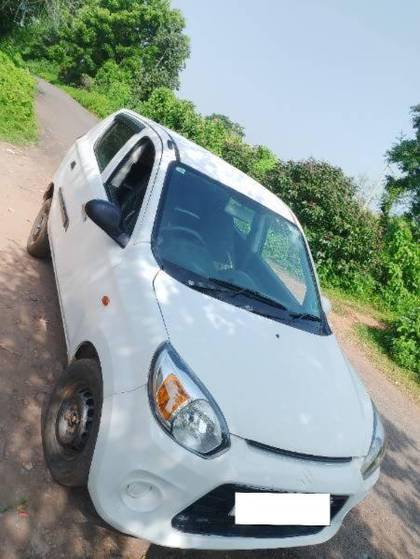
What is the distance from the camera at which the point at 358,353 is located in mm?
8328

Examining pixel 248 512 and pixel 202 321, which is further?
pixel 202 321

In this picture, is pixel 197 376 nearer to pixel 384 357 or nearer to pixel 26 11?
pixel 384 357

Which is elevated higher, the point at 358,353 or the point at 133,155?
the point at 133,155

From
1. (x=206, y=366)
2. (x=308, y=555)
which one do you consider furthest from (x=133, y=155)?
(x=308, y=555)

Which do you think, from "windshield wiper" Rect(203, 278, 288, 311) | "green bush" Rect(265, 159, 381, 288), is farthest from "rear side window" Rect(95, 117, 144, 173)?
"green bush" Rect(265, 159, 381, 288)

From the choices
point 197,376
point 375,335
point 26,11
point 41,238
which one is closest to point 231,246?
point 197,376

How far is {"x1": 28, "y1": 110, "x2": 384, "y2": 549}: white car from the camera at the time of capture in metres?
2.33

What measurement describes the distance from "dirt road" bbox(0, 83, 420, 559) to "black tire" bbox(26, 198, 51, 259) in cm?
13

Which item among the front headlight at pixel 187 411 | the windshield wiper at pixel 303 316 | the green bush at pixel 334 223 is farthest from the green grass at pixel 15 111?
the front headlight at pixel 187 411

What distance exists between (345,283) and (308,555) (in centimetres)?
874

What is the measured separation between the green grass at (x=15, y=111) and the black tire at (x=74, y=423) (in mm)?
8669

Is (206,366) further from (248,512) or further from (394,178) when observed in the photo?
(394,178)

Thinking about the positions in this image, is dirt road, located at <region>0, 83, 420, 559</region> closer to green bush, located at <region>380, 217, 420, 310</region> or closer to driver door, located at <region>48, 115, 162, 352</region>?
driver door, located at <region>48, 115, 162, 352</region>

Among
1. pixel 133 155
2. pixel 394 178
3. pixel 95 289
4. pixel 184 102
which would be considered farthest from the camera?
pixel 394 178
